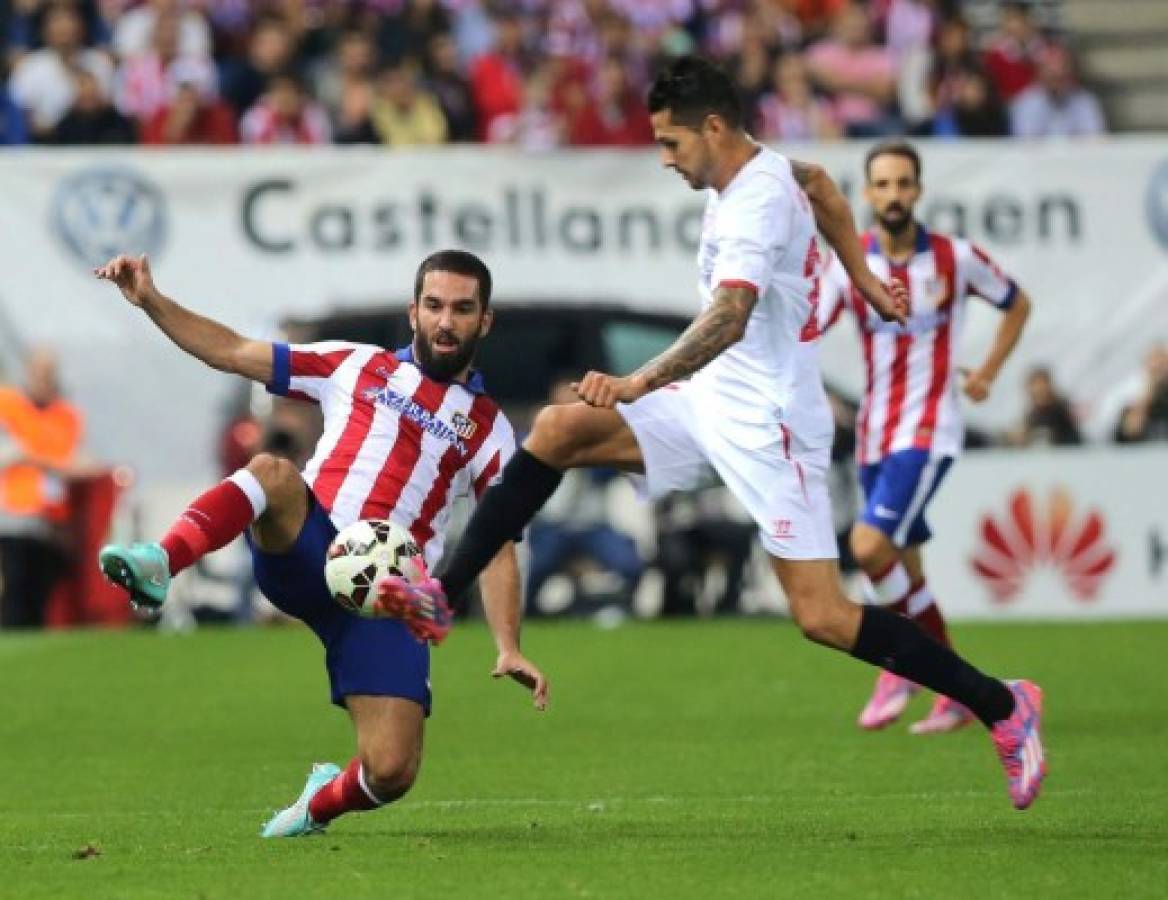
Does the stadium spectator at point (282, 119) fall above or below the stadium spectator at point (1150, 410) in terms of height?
above

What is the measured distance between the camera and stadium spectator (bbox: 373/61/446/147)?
20.1m

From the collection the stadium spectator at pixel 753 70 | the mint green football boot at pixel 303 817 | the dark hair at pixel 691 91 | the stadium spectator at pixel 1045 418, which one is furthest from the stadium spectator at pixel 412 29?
the mint green football boot at pixel 303 817

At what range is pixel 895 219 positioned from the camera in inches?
474

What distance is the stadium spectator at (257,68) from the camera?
66.4 feet

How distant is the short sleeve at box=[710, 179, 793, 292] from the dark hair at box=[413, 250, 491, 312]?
0.70m

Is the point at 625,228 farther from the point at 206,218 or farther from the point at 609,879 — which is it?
the point at 609,879

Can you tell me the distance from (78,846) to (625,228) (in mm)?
11241

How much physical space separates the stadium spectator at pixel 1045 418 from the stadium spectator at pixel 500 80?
171 inches

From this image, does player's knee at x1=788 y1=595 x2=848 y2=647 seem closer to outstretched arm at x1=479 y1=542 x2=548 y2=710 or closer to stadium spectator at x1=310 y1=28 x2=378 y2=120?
outstretched arm at x1=479 y1=542 x2=548 y2=710

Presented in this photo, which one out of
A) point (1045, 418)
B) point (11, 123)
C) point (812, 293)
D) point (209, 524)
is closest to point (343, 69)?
point (11, 123)

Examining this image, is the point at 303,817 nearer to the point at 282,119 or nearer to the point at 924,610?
the point at 924,610

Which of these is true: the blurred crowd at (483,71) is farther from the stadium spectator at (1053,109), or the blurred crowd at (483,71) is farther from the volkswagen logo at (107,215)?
the volkswagen logo at (107,215)

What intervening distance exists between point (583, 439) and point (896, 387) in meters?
3.44

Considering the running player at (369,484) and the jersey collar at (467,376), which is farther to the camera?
the jersey collar at (467,376)
